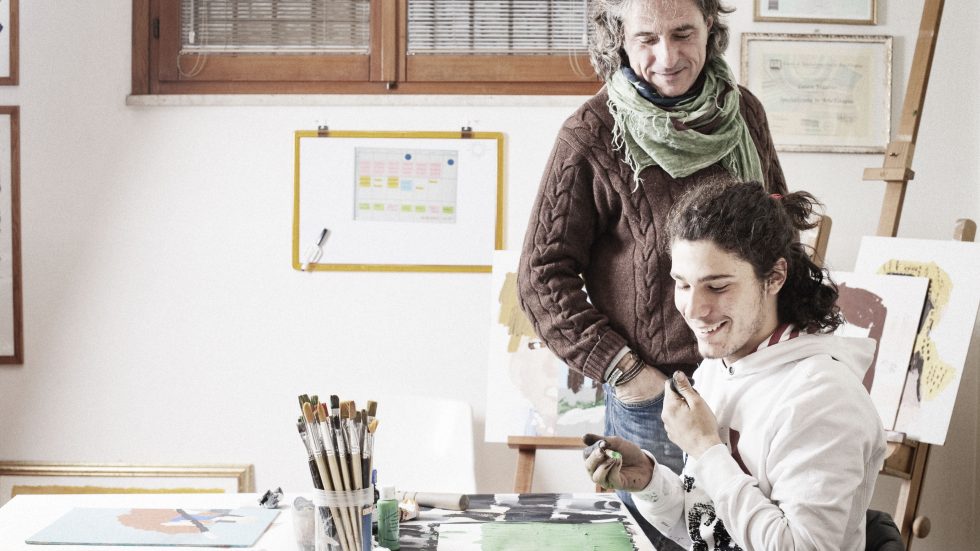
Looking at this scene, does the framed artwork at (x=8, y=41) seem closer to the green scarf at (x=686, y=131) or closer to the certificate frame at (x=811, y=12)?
the green scarf at (x=686, y=131)

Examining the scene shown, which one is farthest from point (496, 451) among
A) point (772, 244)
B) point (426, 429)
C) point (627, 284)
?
point (772, 244)

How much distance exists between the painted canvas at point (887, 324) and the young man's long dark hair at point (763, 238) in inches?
43.2

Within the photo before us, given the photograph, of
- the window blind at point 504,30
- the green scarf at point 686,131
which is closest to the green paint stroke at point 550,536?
the green scarf at point 686,131

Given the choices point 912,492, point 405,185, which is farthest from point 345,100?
point 912,492

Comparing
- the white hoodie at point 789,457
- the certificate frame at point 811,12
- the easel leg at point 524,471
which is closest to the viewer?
the white hoodie at point 789,457

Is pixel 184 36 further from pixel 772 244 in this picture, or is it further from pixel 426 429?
pixel 772 244

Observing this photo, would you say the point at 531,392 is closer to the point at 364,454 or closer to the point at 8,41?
the point at 364,454

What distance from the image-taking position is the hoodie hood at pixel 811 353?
4.24ft

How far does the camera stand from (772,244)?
4.36 ft

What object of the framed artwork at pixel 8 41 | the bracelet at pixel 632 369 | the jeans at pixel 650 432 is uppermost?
the framed artwork at pixel 8 41

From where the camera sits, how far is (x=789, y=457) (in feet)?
3.93

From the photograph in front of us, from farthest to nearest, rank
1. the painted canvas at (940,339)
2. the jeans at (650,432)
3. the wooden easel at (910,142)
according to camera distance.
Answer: the wooden easel at (910,142), the painted canvas at (940,339), the jeans at (650,432)

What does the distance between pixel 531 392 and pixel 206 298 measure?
1050mm

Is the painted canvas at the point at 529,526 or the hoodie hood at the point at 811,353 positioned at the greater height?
the hoodie hood at the point at 811,353
